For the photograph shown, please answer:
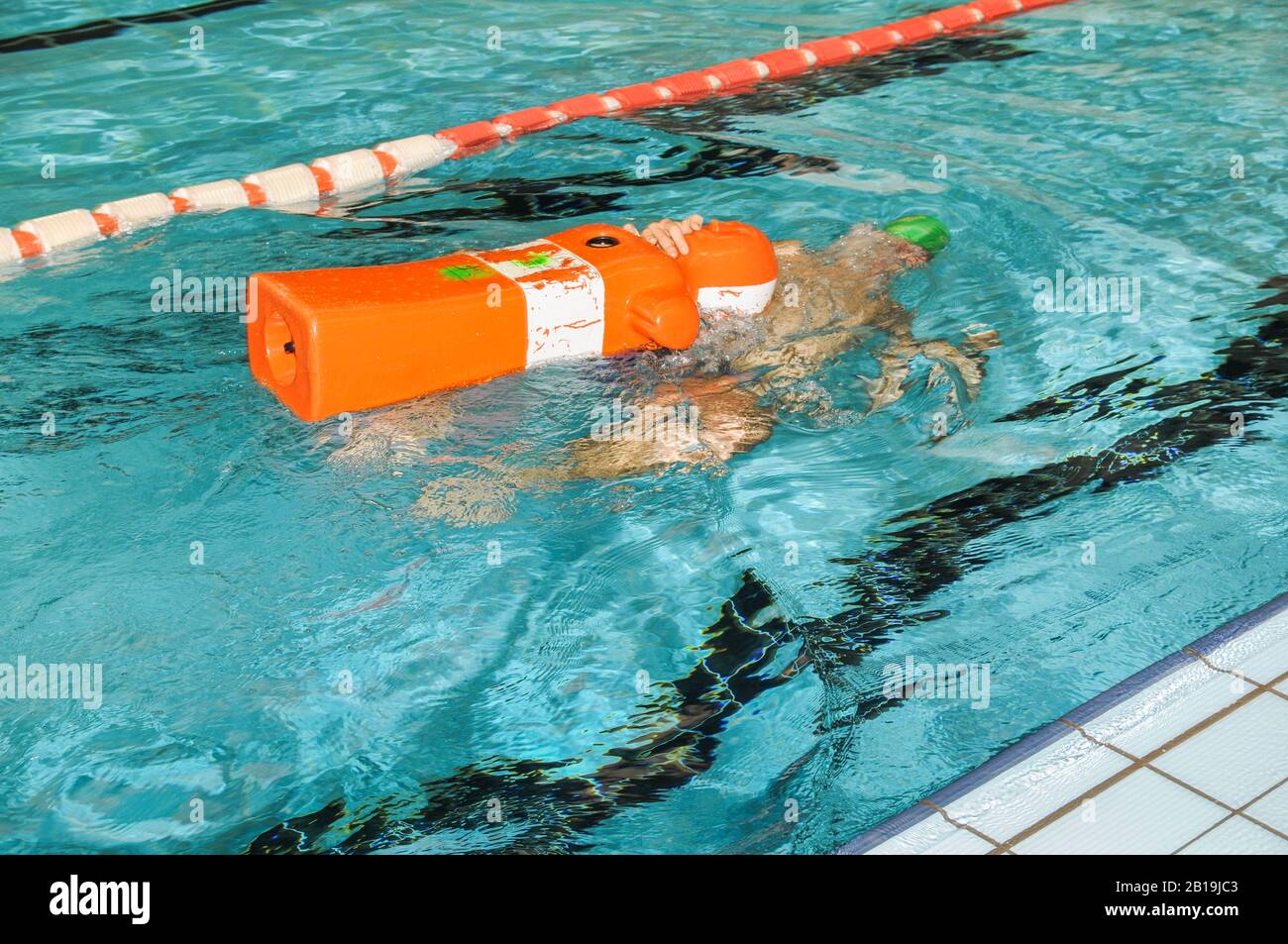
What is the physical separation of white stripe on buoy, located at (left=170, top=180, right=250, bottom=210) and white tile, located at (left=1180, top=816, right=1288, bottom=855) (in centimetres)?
471

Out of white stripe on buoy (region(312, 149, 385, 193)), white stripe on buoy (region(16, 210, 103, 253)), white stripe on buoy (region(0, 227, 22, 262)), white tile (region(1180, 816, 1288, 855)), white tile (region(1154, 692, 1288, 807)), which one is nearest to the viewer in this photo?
white tile (region(1180, 816, 1288, 855))

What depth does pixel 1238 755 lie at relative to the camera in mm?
2514

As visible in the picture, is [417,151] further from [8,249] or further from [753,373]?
[753,373]

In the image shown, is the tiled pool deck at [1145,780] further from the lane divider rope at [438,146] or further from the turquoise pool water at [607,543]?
the lane divider rope at [438,146]

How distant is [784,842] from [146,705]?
Answer: 4.68 feet

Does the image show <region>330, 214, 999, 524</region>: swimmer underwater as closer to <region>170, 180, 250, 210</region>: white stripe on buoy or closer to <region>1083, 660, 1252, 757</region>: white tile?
<region>1083, 660, 1252, 757</region>: white tile

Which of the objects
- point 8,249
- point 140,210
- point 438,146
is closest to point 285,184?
point 140,210

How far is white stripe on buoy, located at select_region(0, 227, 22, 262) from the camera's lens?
5082 mm

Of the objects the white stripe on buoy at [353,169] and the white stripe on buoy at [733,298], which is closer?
the white stripe on buoy at [733,298]

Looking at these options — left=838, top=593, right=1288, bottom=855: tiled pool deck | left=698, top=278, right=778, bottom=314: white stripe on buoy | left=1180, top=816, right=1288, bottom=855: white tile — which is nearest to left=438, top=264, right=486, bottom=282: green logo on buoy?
left=698, top=278, right=778, bottom=314: white stripe on buoy

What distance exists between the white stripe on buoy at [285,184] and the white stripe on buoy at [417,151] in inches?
18.5

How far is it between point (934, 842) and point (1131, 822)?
38 centimetres

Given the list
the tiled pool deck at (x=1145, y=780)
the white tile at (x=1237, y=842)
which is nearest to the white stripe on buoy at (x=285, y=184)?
the tiled pool deck at (x=1145, y=780)

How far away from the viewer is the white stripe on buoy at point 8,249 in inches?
200
